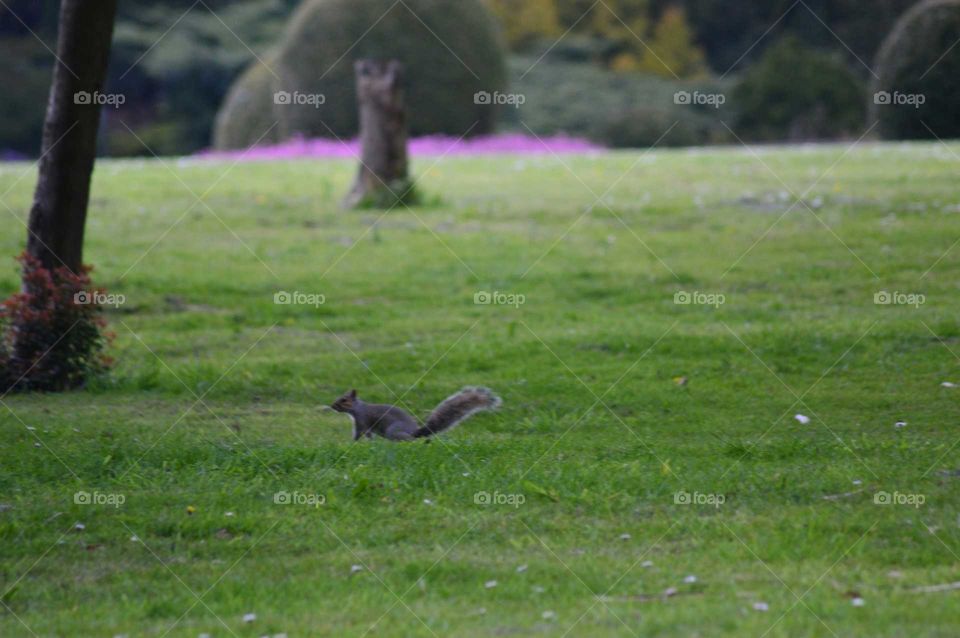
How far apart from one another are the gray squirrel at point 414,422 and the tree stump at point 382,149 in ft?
29.3

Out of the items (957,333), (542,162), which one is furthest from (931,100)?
(957,333)

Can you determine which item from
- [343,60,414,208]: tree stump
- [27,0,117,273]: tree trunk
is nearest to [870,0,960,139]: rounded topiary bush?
[343,60,414,208]: tree stump

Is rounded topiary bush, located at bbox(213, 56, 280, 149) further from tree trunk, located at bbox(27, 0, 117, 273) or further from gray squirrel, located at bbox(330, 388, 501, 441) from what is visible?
gray squirrel, located at bbox(330, 388, 501, 441)

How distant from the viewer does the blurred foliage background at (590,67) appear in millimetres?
35750

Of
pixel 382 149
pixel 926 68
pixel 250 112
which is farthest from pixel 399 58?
pixel 382 149

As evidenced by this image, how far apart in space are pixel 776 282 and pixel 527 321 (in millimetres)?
2651

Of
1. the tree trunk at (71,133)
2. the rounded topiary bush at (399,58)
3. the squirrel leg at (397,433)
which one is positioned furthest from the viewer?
the rounded topiary bush at (399,58)

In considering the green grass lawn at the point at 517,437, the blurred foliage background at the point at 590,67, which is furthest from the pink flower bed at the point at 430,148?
the green grass lawn at the point at 517,437

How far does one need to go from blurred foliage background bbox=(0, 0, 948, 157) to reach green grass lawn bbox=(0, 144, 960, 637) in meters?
17.7

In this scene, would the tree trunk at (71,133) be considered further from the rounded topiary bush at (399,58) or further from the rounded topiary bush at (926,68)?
the rounded topiary bush at (399,58)

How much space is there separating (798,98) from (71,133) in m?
29.9

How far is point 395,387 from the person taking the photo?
8.88 metres

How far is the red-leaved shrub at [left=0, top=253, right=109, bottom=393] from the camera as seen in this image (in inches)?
349

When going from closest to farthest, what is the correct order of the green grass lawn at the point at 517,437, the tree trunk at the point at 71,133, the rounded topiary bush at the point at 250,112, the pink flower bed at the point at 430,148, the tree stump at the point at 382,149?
the green grass lawn at the point at 517,437 < the tree trunk at the point at 71,133 < the tree stump at the point at 382,149 < the pink flower bed at the point at 430,148 < the rounded topiary bush at the point at 250,112
